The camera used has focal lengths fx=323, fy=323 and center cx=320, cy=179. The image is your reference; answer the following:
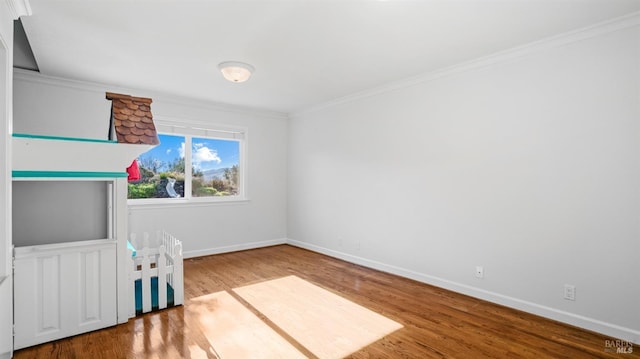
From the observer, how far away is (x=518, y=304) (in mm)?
2975

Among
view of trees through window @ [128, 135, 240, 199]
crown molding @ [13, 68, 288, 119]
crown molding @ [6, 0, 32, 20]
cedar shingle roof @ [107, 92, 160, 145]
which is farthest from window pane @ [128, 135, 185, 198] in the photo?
crown molding @ [6, 0, 32, 20]

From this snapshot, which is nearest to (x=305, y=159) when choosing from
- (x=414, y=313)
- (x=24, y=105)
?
(x=414, y=313)

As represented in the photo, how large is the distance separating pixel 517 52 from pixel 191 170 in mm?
4416

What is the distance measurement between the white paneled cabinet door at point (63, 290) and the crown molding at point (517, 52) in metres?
3.44

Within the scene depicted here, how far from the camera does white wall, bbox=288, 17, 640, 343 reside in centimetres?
248

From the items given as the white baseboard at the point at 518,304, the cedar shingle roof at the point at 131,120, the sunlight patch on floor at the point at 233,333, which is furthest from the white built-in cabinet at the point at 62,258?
the white baseboard at the point at 518,304

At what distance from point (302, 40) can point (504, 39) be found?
5.73ft

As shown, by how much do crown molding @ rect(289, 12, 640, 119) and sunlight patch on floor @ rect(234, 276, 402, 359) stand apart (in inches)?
102

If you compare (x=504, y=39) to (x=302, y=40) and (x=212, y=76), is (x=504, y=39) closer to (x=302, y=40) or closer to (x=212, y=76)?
(x=302, y=40)

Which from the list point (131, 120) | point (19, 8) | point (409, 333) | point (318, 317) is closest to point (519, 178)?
point (409, 333)

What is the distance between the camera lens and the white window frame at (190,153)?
4637 millimetres

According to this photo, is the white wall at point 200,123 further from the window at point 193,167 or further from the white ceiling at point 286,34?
the white ceiling at point 286,34

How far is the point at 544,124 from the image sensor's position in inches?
111

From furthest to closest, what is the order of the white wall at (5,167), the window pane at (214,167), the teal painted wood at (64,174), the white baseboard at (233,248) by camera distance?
the window pane at (214,167)
the white baseboard at (233,248)
the teal painted wood at (64,174)
the white wall at (5,167)
